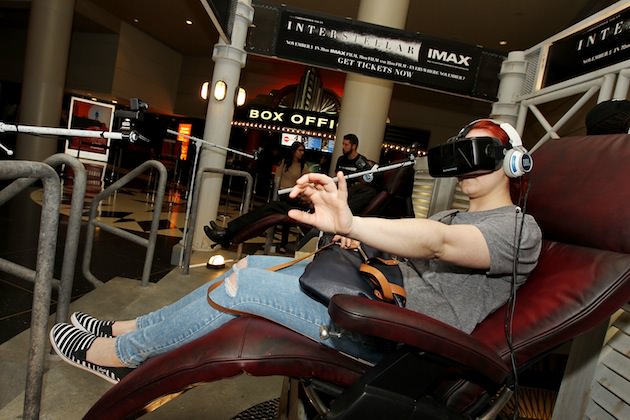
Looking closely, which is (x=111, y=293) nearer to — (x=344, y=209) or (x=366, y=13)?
(x=344, y=209)

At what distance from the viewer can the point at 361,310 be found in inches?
32.8

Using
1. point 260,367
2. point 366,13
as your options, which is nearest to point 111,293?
point 260,367

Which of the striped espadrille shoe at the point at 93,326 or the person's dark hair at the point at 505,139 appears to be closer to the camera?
the person's dark hair at the point at 505,139

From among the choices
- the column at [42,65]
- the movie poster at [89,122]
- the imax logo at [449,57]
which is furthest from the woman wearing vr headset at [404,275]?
the movie poster at [89,122]

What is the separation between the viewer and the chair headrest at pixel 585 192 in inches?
43.9

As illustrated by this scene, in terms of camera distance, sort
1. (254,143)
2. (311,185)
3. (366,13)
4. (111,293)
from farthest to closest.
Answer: (254,143)
(366,13)
(111,293)
(311,185)

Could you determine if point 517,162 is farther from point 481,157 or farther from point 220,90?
point 220,90

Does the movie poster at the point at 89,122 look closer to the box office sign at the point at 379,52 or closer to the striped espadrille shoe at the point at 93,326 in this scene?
the box office sign at the point at 379,52

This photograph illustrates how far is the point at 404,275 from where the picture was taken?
132 cm

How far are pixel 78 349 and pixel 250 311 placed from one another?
615 mm

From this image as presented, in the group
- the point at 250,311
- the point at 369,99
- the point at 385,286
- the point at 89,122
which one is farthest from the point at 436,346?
the point at 89,122

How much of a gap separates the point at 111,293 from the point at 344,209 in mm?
2053

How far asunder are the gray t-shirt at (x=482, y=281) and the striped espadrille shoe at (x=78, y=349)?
0.93m

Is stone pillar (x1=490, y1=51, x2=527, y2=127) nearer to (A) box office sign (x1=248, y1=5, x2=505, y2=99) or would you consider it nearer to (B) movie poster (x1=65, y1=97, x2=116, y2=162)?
(A) box office sign (x1=248, y1=5, x2=505, y2=99)
